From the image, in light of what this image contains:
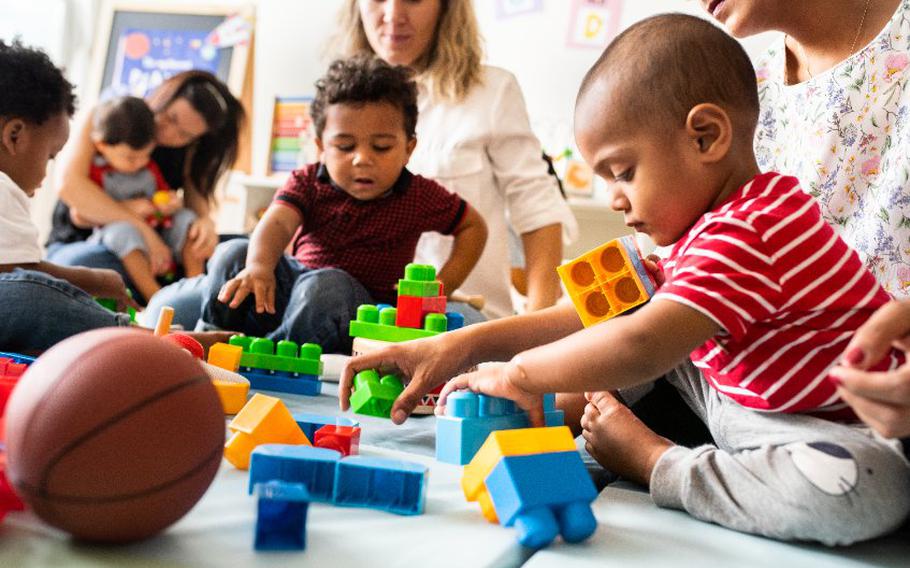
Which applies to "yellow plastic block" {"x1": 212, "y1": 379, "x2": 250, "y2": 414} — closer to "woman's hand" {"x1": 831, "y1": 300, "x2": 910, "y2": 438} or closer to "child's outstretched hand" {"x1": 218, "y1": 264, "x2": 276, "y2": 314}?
"child's outstretched hand" {"x1": 218, "y1": 264, "x2": 276, "y2": 314}

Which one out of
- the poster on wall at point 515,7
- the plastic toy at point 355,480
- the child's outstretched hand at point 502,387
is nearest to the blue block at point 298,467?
the plastic toy at point 355,480

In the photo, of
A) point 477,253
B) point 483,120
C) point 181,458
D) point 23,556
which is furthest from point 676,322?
point 483,120

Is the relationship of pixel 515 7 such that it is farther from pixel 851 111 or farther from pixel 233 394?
pixel 233 394

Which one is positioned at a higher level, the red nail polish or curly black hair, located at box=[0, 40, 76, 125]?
curly black hair, located at box=[0, 40, 76, 125]

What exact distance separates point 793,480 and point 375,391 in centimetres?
52

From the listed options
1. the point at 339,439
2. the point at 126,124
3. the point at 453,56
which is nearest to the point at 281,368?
the point at 339,439

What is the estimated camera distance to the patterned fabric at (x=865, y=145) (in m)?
1.21

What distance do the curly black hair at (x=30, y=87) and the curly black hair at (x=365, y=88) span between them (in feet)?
1.71

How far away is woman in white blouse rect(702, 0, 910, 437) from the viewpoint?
1.21 m

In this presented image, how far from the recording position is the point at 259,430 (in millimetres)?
894

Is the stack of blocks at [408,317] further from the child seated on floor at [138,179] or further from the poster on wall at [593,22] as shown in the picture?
the poster on wall at [593,22]

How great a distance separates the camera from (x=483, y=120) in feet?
7.49

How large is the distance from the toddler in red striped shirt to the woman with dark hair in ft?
6.84

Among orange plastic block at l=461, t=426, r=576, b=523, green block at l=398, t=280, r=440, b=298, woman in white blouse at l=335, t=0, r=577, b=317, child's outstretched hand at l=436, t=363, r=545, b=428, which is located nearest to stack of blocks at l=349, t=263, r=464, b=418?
green block at l=398, t=280, r=440, b=298
